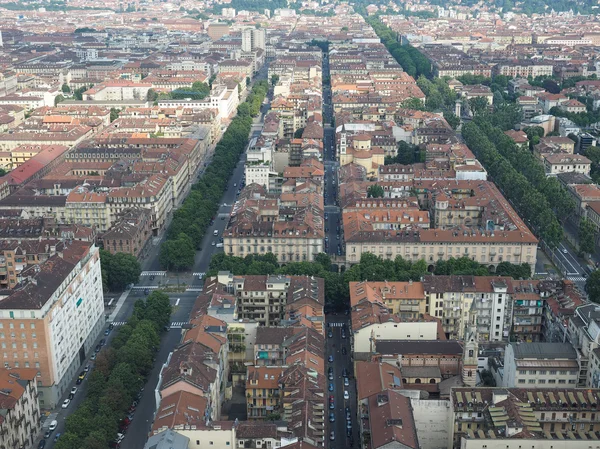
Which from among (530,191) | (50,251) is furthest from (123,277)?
(530,191)

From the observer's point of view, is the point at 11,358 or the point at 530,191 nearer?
the point at 11,358

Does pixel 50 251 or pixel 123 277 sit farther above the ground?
pixel 50 251

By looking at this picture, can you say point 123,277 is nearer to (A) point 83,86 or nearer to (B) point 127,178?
(B) point 127,178

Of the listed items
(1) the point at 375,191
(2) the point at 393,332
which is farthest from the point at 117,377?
(1) the point at 375,191

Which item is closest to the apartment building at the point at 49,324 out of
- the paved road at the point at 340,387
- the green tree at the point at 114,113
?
the paved road at the point at 340,387

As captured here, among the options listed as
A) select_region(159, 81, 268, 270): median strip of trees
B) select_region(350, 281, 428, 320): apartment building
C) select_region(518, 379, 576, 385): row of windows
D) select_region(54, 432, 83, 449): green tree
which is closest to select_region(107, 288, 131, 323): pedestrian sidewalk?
select_region(159, 81, 268, 270): median strip of trees

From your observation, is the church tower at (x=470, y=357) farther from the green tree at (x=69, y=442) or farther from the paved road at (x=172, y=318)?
the green tree at (x=69, y=442)
